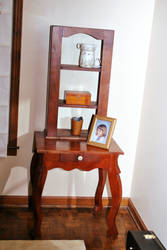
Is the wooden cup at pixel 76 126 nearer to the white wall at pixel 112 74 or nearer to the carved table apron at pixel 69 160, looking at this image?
the carved table apron at pixel 69 160

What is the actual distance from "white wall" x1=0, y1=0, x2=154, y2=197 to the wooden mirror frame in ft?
0.15

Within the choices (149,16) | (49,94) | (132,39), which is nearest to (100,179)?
(49,94)

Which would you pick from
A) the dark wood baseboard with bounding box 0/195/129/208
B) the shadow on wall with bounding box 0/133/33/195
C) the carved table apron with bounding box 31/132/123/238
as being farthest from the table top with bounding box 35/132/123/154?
the dark wood baseboard with bounding box 0/195/129/208

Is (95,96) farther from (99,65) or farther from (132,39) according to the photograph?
(132,39)

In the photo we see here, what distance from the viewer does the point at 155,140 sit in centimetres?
275

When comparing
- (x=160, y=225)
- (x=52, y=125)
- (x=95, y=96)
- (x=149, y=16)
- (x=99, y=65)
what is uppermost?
(x=149, y=16)

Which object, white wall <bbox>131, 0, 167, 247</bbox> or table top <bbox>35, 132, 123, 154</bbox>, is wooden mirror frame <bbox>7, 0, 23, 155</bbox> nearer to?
table top <bbox>35, 132, 123, 154</bbox>

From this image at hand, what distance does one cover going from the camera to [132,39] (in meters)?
2.93

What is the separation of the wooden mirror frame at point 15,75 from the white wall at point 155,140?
1031 mm

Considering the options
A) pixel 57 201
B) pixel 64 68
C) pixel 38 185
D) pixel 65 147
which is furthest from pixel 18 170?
pixel 64 68

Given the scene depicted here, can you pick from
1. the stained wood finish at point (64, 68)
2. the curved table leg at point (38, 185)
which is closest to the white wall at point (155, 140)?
the stained wood finish at point (64, 68)

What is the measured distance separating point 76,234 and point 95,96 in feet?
3.60

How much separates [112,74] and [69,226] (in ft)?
4.15

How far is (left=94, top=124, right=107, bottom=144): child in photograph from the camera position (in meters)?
2.69
